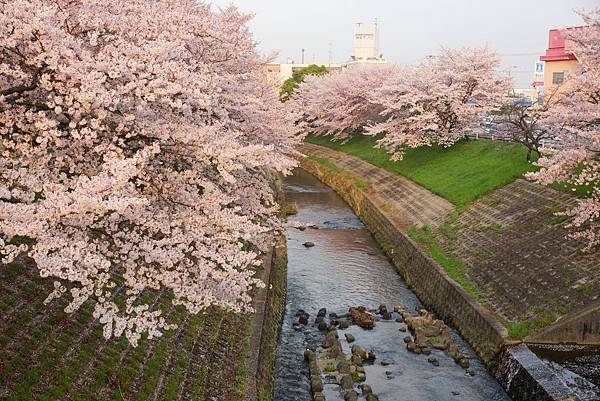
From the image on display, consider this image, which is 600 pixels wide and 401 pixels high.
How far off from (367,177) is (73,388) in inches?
1398

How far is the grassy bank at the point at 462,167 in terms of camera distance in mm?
29328

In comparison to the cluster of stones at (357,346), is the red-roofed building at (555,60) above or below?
above

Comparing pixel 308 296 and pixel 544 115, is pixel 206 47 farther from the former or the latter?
pixel 544 115

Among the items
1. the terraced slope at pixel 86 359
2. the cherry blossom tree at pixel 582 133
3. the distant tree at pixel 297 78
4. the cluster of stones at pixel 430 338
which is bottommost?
the cluster of stones at pixel 430 338

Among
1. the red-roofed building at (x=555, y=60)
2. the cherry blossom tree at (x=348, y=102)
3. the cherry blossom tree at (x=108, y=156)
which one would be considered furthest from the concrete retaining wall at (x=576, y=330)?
the red-roofed building at (x=555, y=60)

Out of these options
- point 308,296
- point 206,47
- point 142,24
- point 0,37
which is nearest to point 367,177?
point 308,296

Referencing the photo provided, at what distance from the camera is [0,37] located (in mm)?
7902

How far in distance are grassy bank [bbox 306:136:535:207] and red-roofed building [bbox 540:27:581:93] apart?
614 inches

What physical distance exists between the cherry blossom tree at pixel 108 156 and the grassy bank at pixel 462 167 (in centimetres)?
2124

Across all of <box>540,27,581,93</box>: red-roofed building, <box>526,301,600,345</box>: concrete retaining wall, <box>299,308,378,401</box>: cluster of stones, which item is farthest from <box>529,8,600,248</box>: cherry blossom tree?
<box>540,27,581,93</box>: red-roofed building

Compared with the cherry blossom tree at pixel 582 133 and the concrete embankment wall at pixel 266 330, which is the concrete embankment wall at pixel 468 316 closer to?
the cherry blossom tree at pixel 582 133

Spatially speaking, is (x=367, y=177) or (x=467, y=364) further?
(x=367, y=177)

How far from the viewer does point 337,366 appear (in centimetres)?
1709

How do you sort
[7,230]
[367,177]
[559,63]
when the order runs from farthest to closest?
[559,63] < [367,177] < [7,230]
